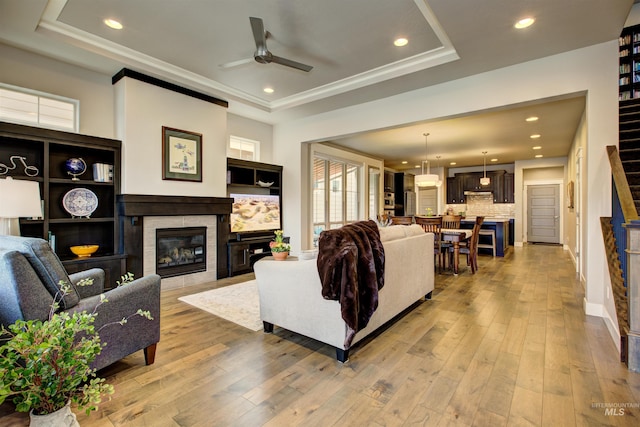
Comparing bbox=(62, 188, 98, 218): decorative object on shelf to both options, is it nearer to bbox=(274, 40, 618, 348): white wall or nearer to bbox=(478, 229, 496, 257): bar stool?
bbox=(274, 40, 618, 348): white wall

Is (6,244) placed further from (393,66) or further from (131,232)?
(393,66)

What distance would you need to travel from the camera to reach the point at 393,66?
13.1ft

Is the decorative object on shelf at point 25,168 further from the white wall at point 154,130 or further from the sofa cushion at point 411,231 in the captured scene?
the sofa cushion at point 411,231

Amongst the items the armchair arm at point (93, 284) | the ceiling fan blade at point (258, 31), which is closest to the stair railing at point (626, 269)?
the ceiling fan blade at point (258, 31)

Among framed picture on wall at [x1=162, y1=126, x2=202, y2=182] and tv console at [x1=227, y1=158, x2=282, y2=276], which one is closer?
framed picture on wall at [x1=162, y1=126, x2=202, y2=182]

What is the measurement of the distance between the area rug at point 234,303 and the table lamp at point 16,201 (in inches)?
71.8

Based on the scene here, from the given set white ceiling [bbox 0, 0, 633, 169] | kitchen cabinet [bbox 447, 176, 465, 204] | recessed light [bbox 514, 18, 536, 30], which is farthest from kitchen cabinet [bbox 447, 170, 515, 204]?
recessed light [bbox 514, 18, 536, 30]

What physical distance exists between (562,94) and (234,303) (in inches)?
177

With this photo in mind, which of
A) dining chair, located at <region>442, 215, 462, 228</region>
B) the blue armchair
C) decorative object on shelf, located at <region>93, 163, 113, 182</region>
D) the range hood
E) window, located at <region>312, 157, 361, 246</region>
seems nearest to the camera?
the blue armchair

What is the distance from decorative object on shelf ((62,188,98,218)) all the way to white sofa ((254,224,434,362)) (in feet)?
8.63

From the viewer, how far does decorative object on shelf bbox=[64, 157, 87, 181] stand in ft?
12.2

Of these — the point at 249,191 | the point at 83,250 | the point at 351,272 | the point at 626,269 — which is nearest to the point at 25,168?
the point at 83,250

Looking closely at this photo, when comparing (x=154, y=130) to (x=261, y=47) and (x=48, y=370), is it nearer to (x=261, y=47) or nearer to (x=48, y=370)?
(x=261, y=47)

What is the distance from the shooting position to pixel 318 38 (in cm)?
336
